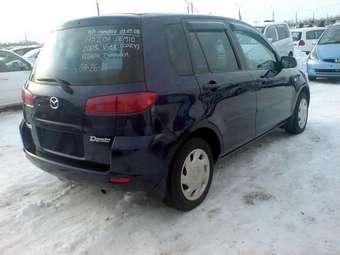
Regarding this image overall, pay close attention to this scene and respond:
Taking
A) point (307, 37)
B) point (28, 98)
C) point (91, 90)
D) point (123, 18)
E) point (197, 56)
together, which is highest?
point (123, 18)

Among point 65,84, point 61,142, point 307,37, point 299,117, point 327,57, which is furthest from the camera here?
point 307,37

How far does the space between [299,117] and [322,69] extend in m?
6.05

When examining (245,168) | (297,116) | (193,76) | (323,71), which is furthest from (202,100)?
(323,71)

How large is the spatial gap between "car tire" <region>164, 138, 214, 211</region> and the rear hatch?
1.77 ft

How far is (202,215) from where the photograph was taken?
135 inches

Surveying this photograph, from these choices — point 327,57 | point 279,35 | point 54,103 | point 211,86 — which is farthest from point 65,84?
point 279,35

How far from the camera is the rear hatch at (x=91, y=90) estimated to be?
9.45 feet

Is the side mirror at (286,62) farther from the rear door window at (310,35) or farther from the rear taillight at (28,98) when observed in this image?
the rear door window at (310,35)

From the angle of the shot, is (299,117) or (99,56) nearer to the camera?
(99,56)

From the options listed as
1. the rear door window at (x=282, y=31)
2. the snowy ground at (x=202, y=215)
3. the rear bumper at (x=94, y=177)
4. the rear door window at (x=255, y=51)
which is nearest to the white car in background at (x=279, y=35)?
the rear door window at (x=282, y=31)

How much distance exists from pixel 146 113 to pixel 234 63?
4.99 feet

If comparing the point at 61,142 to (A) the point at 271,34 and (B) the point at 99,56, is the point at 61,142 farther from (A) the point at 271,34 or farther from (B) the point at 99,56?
(A) the point at 271,34

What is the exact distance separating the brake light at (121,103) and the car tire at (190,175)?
0.61m

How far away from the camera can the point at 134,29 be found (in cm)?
302
